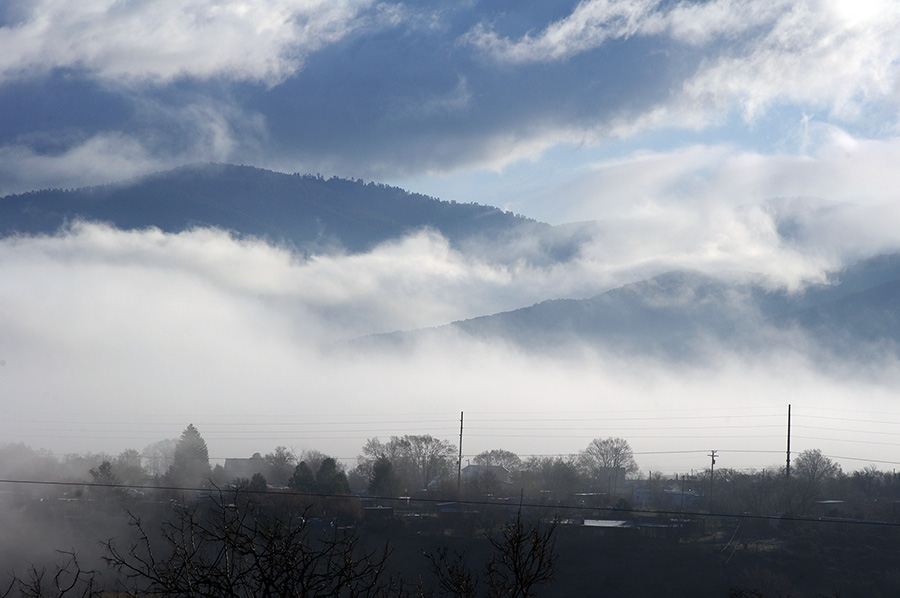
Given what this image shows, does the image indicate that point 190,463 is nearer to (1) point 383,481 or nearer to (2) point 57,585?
(1) point 383,481

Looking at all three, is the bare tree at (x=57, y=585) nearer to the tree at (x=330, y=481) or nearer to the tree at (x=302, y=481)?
the tree at (x=302, y=481)

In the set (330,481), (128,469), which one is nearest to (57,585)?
(330,481)

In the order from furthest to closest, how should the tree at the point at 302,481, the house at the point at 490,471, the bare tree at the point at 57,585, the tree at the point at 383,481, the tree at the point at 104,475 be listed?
1. the house at the point at 490,471
2. the tree at the point at 383,481
3. the tree at the point at 104,475
4. the tree at the point at 302,481
5. the bare tree at the point at 57,585

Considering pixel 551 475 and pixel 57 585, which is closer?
pixel 57 585

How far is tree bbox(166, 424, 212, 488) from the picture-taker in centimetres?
9031

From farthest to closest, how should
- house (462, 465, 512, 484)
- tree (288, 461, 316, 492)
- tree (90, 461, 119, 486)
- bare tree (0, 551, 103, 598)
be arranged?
house (462, 465, 512, 484) < tree (90, 461, 119, 486) < tree (288, 461, 316, 492) < bare tree (0, 551, 103, 598)

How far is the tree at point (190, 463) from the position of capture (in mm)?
90312

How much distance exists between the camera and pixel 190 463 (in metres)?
101

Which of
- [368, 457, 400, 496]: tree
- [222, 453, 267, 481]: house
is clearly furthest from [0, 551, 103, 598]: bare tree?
[222, 453, 267, 481]: house

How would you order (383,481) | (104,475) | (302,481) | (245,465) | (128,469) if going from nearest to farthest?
(302,481) < (383,481) < (104,475) < (128,469) < (245,465)

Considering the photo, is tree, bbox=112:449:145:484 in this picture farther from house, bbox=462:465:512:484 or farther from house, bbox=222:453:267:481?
house, bbox=462:465:512:484

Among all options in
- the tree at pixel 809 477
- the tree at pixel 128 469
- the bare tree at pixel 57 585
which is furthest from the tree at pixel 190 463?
the tree at pixel 809 477

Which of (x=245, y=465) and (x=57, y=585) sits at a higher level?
(x=57, y=585)

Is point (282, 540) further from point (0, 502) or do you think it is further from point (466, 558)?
point (0, 502)
